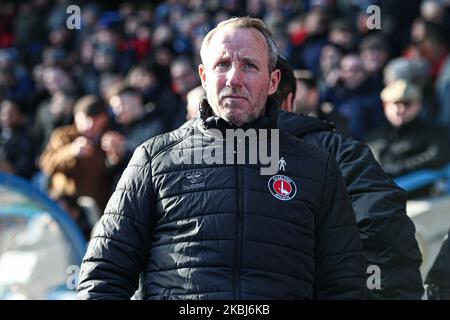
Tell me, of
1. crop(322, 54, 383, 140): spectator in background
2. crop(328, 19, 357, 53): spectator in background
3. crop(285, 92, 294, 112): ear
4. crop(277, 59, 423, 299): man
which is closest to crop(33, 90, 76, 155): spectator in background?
crop(328, 19, 357, 53): spectator in background

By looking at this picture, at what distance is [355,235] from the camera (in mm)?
3748

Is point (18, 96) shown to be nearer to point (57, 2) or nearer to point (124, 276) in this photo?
point (57, 2)

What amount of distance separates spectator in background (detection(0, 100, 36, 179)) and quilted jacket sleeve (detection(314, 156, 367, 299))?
23.8ft

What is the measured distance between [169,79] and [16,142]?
6.17 ft

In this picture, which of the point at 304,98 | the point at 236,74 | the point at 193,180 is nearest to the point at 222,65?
the point at 236,74

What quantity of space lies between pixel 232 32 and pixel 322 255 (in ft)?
2.67

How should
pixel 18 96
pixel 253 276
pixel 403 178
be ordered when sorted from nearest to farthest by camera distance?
pixel 253 276
pixel 403 178
pixel 18 96

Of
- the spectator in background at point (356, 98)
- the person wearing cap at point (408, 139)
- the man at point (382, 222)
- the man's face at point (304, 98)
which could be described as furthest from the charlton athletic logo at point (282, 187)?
the spectator in background at point (356, 98)

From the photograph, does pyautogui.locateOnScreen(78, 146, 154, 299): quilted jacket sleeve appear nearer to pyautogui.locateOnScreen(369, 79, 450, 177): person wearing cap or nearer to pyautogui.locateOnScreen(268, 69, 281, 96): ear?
A: pyautogui.locateOnScreen(268, 69, 281, 96): ear

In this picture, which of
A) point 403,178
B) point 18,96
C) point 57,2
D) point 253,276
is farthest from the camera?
point 57,2

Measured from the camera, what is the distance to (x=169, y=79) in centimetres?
1215

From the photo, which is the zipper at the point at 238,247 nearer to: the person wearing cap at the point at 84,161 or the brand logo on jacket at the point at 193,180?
the brand logo on jacket at the point at 193,180

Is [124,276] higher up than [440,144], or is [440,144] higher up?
[440,144]
